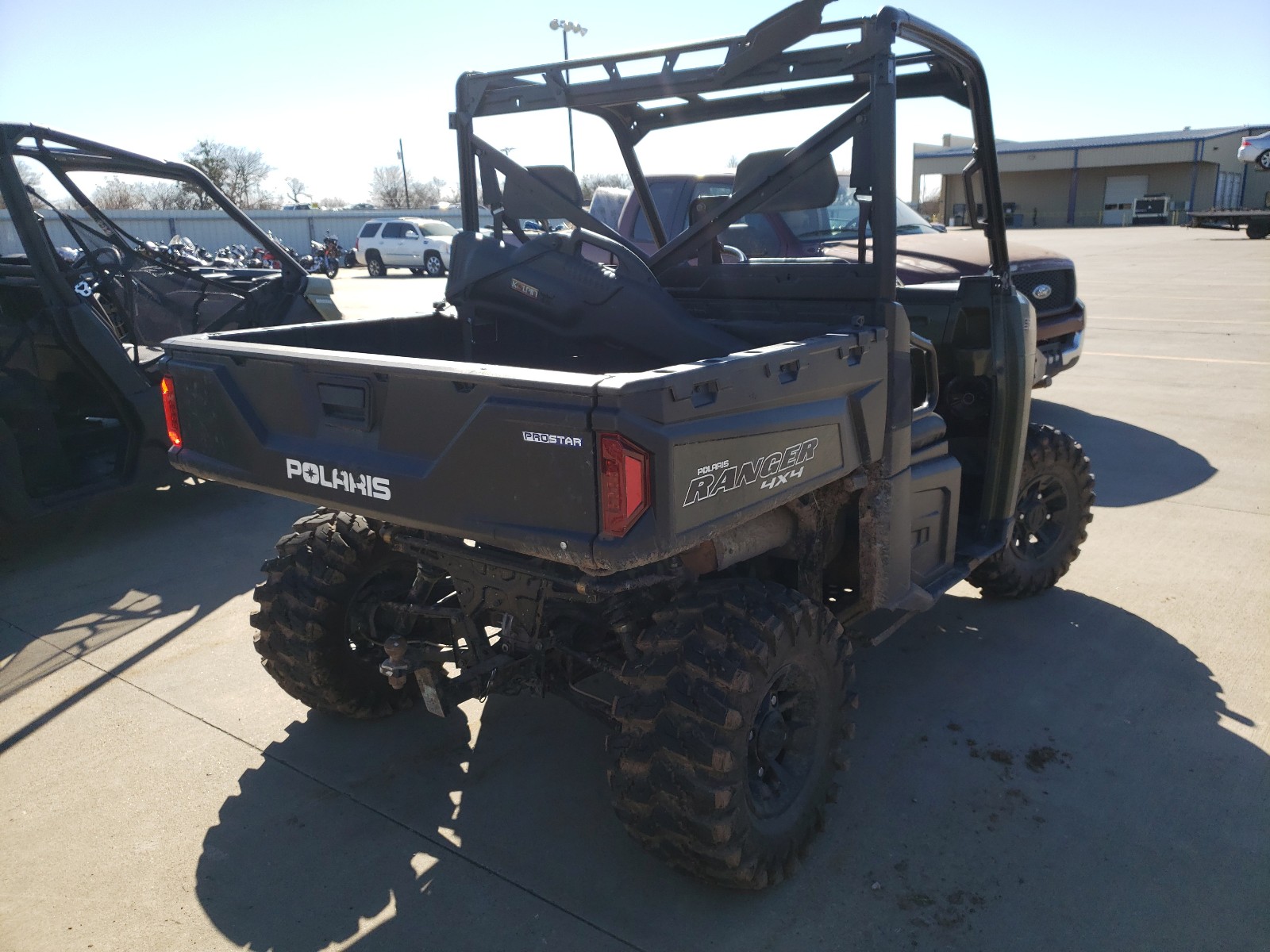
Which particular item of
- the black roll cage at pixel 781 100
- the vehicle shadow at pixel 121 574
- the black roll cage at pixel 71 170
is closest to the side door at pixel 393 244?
the black roll cage at pixel 71 170

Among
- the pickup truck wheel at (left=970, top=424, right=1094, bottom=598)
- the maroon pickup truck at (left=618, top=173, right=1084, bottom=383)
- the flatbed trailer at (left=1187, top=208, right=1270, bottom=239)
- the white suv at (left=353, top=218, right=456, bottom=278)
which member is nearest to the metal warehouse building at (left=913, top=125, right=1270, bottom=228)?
the flatbed trailer at (left=1187, top=208, right=1270, bottom=239)

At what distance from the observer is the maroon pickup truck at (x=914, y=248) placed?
716 cm

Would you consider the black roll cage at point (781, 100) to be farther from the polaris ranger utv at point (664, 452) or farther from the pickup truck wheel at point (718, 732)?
the pickup truck wheel at point (718, 732)

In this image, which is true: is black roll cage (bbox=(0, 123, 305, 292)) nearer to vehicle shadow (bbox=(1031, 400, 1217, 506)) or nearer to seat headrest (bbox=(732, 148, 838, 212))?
seat headrest (bbox=(732, 148, 838, 212))

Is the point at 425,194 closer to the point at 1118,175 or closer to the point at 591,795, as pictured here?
the point at 1118,175

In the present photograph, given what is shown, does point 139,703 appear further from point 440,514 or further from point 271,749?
point 440,514

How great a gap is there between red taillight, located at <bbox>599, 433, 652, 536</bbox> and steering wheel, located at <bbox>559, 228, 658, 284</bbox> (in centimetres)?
129

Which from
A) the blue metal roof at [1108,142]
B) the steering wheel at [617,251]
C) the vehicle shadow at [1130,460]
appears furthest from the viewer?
the blue metal roof at [1108,142]

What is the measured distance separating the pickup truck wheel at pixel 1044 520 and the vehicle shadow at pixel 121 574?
397cm

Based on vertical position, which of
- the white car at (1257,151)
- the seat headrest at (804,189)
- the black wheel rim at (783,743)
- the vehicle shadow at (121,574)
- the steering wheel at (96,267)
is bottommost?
the vehicle shadow at (121,574)

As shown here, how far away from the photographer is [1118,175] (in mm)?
58156

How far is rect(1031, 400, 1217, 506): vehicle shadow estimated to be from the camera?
650cm

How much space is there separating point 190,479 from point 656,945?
231 inches

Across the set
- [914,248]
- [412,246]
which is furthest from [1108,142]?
[914,248]
